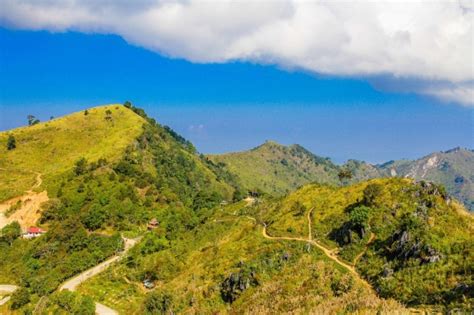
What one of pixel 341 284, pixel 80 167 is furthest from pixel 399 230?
pixel 80 167

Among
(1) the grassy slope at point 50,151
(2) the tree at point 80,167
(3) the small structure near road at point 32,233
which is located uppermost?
(1) the grassy slope at point 50,151

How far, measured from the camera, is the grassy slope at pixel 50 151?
517 ft

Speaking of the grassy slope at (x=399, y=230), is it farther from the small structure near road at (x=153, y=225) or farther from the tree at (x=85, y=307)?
the small structure near road at (x=153, y=225)

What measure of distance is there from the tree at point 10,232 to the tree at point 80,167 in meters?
29.7

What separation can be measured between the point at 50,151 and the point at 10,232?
59602 mm

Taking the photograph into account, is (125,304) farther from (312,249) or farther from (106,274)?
(312,249)

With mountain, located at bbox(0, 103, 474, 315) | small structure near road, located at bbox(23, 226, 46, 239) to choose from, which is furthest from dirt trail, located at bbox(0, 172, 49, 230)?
small structure near road, located at bbox(23, 226, 46, 239)

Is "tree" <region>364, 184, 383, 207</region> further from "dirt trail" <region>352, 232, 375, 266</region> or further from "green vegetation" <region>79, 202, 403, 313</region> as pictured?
"green vegetation" <region>79, 202, 403, 313</region>

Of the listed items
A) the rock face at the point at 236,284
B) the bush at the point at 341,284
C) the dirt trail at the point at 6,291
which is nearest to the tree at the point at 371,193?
the bush at the point at 341,284

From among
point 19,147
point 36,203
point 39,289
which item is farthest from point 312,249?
point 19,147

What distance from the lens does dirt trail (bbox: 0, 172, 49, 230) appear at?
446 ft

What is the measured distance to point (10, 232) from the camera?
12850cm

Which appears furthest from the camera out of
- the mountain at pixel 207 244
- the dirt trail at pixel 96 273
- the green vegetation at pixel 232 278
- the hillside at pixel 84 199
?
the hillside at pixel 84 199

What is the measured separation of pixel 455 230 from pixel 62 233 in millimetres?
105181
